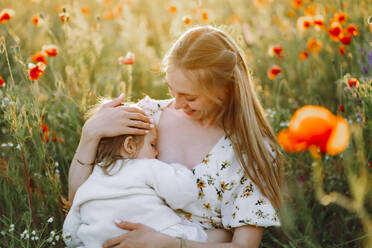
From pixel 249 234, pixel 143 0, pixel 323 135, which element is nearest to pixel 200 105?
pixel 249 234

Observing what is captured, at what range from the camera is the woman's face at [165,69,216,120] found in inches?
62.9

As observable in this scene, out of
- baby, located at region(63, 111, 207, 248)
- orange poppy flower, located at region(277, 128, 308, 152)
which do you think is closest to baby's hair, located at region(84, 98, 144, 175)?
baby, located at region(63, 111, 207, 248)

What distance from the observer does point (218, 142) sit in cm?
173

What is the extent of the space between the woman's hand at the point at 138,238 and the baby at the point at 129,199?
0.03 m

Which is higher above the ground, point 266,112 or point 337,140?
point 337,140

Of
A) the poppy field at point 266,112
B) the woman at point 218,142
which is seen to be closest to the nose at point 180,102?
the woman at point 218,142

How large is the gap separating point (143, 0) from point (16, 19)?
7.30 feet

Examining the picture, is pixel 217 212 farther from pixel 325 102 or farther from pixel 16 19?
pixel 16 19

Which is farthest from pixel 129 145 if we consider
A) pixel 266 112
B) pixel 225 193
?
pixel 266 112

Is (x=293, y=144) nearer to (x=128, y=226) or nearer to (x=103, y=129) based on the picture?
(x=128, y=226)

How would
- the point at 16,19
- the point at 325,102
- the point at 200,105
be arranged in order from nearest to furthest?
the point at 200,105
the point at 325,102
the point at 16,19

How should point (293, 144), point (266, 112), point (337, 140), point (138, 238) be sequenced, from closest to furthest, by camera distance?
point (337, 140)
point (293, 144)
point (138, 238)
point (266, 112)

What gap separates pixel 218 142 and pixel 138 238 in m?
0.55

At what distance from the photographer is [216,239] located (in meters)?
1.66
